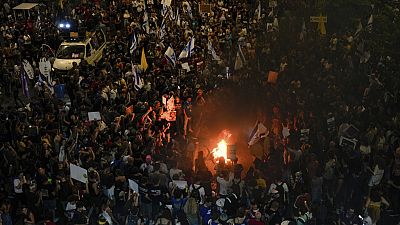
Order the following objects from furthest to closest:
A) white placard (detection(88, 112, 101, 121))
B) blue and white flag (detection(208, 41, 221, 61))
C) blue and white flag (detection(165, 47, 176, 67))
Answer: blue and white flag (detection(208, 41, 221, 61)) < blue and white flag (detection(165, 47, 176, 67)) < white placard (detection(88, 112, 101, 121))

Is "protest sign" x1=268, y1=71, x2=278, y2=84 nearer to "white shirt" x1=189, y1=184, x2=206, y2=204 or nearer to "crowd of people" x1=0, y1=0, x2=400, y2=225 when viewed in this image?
"crowd of people" x1=0, y1=0, x2=400, y2=225

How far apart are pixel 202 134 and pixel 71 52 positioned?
1000 centimetres

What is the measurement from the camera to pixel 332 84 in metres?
20.5

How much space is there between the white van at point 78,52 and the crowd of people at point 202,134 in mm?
581

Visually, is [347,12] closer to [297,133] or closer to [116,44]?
[116,44]

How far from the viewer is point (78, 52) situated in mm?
27062

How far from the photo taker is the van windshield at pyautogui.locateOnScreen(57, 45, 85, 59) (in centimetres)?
2680

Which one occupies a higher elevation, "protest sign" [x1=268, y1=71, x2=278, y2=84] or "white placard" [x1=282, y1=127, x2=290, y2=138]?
"white placard" [x1=282, y1=127, x2=290, y2=138]

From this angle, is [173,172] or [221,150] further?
[221,150]

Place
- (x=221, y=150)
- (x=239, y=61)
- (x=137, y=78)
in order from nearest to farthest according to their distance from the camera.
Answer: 1. (x=221, y=150)
2. (x=137, y=78)
3. (x=239, y=61)

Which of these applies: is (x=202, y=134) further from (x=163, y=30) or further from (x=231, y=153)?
(x=163, y=30)

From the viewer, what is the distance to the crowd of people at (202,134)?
13.6 metres

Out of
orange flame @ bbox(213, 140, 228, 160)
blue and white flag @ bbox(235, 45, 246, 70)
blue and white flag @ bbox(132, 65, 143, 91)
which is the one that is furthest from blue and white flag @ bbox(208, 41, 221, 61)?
orange flame @ bbox(213, 140, 228, 160)

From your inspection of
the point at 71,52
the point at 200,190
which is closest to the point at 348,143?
the point at 200,190
